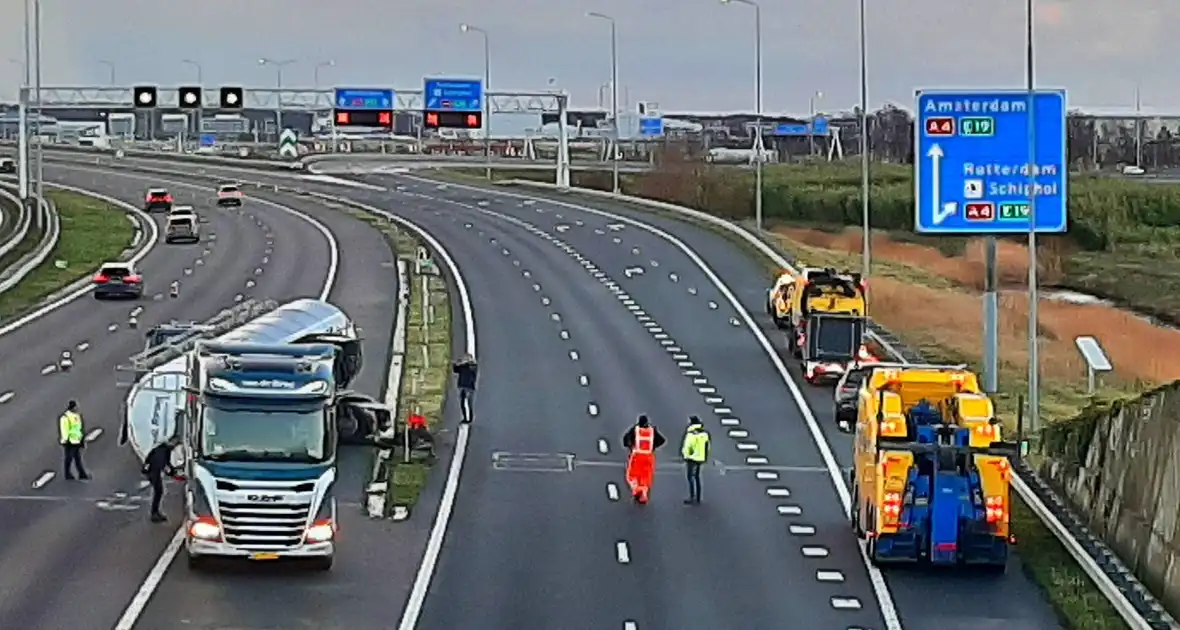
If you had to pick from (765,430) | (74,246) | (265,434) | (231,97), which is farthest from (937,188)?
(74,246)

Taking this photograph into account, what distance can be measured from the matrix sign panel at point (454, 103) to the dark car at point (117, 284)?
40.3 meters

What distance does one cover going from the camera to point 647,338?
57812 millimetres

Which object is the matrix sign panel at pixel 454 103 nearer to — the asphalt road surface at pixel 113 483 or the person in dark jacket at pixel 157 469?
the asphalt road surface at pixel 113 483

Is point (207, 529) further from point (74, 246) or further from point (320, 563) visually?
point (74, 246)

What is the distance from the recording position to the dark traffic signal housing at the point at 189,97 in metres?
77.9

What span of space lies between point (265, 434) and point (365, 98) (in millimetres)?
82919

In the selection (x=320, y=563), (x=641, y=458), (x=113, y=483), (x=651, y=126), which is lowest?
(x=320, y=563)

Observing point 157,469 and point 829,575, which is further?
point 157,469

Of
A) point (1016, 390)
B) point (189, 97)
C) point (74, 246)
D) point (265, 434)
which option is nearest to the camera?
point (265, 434)

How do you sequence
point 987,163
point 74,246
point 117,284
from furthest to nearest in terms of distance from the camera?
point 74,246, point 117,284, point 987,163

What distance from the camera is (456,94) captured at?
107 meters

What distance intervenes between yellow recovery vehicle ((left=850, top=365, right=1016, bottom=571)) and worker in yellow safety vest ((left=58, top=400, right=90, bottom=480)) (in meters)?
13.4

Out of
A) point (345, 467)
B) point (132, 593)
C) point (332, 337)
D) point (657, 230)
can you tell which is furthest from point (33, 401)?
point (657, 230)

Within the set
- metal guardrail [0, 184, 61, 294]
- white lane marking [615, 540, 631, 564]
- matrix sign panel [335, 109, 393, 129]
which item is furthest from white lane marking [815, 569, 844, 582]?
matrix sign panel [335, 109, 393, 129]
